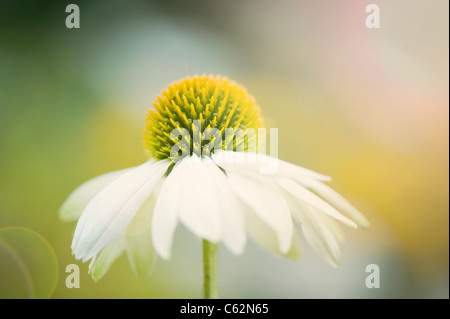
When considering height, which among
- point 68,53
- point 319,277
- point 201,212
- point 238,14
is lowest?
point 319,277

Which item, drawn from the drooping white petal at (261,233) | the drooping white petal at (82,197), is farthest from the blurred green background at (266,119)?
the drooping white petal at (261,233)

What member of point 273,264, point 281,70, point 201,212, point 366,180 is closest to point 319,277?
point 273,264

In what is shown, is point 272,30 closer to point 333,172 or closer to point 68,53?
point 333,172

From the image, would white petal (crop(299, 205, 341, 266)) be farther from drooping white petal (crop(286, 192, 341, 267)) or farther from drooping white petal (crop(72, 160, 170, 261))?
drooping white petal (crop(72, 160, 170, 261))

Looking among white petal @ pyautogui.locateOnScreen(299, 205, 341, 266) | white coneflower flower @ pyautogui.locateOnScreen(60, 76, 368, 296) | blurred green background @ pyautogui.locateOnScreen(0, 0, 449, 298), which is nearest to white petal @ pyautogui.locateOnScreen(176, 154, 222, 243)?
white coneflower flower @ pyautogui.locateOnScreen(60, 76, 368, 296)

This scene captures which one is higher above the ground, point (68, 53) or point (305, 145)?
point (68, 53)

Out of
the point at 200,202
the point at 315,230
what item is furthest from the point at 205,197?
the point at 315,230

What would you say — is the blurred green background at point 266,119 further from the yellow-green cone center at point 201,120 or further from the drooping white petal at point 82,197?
the yellow-green cone center at point 201,120

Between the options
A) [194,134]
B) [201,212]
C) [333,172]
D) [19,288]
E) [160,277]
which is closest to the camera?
[201,212]
